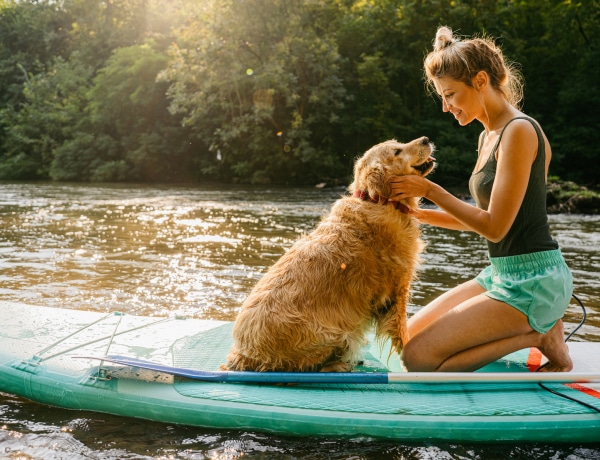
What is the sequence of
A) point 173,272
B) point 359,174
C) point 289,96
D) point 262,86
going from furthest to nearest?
point 289,96 → point 262,86 → point 173,272 → point 359,174

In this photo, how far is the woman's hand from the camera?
320 centimetres

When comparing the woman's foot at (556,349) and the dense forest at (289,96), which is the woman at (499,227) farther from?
the dense forest at (289,96)

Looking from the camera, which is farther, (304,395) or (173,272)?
(173,272)

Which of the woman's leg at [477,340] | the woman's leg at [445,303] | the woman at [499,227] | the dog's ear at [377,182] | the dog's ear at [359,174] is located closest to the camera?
the woman at [499,227]

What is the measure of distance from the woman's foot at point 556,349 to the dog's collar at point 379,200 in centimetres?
105

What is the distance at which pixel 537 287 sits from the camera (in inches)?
123

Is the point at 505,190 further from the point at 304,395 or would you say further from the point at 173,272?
the point at 173,272

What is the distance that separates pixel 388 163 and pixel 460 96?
0.56 m

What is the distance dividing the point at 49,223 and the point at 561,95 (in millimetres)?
22072

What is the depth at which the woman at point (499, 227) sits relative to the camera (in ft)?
10.1

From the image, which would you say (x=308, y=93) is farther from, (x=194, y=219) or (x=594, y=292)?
(x=594, y=292)

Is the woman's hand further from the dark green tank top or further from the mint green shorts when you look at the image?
the mint green shorts

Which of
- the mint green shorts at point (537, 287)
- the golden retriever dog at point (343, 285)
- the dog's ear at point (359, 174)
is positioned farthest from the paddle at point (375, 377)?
the dog's ear at point (359, 174)

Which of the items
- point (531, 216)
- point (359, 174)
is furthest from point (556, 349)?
point (359, 174)
